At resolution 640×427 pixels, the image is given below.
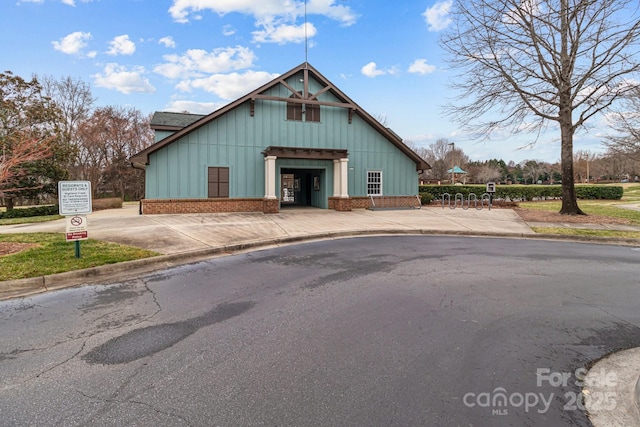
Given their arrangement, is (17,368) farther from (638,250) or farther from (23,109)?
(23,109)

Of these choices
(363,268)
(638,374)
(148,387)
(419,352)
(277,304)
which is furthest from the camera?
(363,268)

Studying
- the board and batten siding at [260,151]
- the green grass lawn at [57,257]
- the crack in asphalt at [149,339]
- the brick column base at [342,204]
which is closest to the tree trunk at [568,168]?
the board and batten siding at [260,151]

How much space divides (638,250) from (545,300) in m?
7.16

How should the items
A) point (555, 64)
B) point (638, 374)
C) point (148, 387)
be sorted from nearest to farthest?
point (148, 387) < point (638, 374) < point (555, 64)

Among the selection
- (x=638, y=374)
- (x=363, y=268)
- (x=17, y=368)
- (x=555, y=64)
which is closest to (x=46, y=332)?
(x=17, y=368)

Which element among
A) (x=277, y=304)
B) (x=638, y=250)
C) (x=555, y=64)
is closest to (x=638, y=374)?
(x=277, y=304)

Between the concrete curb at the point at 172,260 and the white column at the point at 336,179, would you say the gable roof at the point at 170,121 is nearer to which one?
the white column at the point at 336,179

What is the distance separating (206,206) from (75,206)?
1047cm

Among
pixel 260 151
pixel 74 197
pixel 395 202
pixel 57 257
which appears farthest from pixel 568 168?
pixel 57 257

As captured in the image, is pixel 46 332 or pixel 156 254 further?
pixel 156 254

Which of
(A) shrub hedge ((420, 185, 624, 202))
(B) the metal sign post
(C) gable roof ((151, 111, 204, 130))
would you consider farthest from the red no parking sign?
(A) shrub hedge ((420, 185, 624, 202))

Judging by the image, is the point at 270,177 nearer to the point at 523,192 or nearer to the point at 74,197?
the point at 74,197

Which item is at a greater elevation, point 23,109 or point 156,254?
point 23,109

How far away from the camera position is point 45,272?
584 cm
